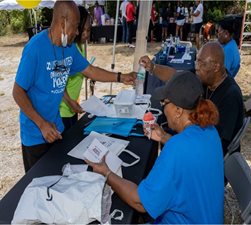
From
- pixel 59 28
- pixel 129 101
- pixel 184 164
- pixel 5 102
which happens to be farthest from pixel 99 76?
pixel 5 102

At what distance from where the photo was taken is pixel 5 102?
20.7 ft

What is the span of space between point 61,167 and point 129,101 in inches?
36.0

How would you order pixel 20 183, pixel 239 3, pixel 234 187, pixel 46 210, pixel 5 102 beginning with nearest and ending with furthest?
pixel 46 210, pixel 20 183, pixel 234 187, pixel 5 102, pixel 239 3

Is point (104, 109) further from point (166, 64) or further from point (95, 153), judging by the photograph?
point (166, 64)

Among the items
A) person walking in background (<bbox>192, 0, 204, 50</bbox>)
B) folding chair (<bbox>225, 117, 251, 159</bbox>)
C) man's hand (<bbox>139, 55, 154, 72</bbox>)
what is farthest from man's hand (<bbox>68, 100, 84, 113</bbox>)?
person walking in background (<bbox>192, 0, 204, 50</bbox>)

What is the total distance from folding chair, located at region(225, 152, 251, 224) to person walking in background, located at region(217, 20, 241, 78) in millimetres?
2503

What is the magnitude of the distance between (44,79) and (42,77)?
2 centimetres

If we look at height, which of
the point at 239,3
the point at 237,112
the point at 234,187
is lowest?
the point at 234,187

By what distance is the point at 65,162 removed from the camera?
73.9 inches

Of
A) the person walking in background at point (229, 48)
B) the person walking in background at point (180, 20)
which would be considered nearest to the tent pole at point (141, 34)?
the person walking in background at point (229, 48)

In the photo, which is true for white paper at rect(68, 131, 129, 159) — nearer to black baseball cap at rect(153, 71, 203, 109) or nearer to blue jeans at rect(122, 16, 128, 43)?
black baseball cap at rect(153, 71, 203, 109)

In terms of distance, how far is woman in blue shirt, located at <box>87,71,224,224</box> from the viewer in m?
1.36

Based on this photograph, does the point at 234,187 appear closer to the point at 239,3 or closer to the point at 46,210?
the point at 46,210

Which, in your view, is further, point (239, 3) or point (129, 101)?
point (239, 3)
